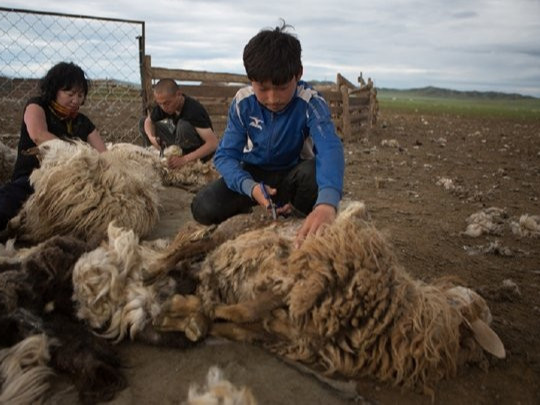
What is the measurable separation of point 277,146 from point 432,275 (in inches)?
53.9

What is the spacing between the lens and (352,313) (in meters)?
1.81

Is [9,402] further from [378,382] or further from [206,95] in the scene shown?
[206,95]

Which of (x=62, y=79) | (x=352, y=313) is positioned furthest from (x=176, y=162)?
(x=352, y=313)

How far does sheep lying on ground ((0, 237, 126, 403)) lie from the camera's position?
5.53 ft

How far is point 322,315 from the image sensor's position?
1.80 m

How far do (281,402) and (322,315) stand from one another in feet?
1.17

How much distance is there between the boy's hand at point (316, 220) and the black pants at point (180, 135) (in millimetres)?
3711

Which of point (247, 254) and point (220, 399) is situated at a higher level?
point (247, 254)

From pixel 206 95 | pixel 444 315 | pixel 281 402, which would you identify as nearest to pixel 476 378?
pixel 444 315

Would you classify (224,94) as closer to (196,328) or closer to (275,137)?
(275,137)

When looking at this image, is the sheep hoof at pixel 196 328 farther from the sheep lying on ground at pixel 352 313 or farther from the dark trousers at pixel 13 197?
the dark trousers at pixel 13 197

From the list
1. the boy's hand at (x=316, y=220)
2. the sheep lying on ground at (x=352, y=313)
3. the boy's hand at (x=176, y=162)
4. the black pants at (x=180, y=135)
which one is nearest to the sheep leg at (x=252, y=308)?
the sheep lying on ground at (x=352, y=313)

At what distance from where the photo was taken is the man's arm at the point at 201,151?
5423 millimetres

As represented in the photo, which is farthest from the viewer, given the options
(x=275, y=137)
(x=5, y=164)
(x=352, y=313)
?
(x=5, y=164)
